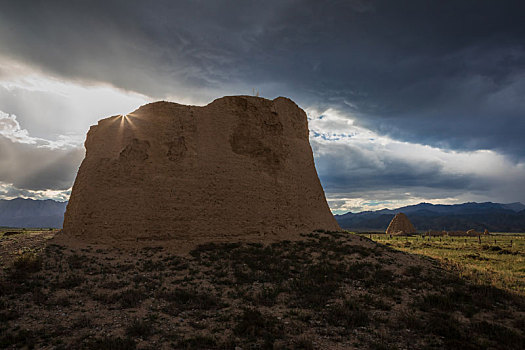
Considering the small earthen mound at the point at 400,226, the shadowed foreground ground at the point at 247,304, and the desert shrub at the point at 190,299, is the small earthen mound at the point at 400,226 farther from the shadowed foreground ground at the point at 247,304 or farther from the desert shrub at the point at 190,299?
the desert shrub at the point at 190,299

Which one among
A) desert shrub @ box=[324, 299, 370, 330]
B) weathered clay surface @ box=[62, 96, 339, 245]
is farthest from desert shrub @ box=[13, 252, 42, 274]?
desert shrub @ box=[324, 299, 370, 330]

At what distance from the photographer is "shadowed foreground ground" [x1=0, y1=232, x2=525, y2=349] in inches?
223

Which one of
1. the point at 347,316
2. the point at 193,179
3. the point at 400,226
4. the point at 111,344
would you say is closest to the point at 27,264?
the point at 111,344

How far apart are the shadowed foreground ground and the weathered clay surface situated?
8.52 feet

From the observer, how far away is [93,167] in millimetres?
16609

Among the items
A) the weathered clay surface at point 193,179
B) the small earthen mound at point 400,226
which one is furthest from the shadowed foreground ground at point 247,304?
the small earthen mound at point 400,226

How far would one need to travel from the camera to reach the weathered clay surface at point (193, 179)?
15.2 metres

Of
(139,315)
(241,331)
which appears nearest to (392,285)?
(241,331)

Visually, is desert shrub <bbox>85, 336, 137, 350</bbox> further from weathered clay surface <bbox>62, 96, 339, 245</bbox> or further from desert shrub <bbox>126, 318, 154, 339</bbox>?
weathered clay surface <bbox>62, 96, 339, 245</bbox>

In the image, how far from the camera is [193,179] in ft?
54.0

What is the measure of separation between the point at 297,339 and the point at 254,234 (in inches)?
417

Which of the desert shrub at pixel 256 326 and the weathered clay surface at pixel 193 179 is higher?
the weathered clay surface at pixel 193 179

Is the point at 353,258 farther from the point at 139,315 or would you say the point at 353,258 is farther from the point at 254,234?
the point at 139,315

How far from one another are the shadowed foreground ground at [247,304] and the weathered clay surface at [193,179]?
2.60m
